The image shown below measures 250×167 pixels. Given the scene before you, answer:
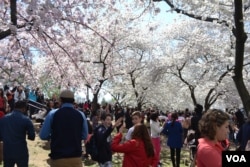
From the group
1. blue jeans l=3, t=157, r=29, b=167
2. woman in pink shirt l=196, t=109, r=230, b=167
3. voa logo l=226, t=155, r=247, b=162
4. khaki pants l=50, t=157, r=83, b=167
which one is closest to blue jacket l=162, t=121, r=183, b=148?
blue jeans l=3, t=157, r=29, b=167

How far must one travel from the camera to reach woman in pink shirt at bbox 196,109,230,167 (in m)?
3.06

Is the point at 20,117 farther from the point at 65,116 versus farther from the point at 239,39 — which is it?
the point at 239,39

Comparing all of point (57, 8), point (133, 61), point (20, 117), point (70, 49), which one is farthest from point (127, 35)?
point (20, 117)

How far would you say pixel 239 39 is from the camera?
916 cm

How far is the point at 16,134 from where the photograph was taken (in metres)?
6.01

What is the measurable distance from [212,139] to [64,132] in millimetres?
2325

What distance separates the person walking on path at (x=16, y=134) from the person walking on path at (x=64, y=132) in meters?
1.04

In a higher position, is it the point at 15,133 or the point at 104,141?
the point at 15,133

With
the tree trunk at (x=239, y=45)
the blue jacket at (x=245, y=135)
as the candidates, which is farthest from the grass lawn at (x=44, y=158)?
the blue jacket at (x=245, y=135)

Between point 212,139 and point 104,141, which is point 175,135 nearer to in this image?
point 104,141

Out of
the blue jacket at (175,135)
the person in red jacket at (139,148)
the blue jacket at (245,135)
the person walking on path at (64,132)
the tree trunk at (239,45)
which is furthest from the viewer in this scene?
the blue jacket at (175,135)

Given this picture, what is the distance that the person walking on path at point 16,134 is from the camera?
6.00 meters

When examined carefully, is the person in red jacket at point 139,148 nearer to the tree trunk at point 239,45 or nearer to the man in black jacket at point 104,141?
the man in black jacket at point 104,141

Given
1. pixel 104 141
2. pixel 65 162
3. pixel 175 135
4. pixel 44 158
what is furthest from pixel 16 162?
pixel 44 158
